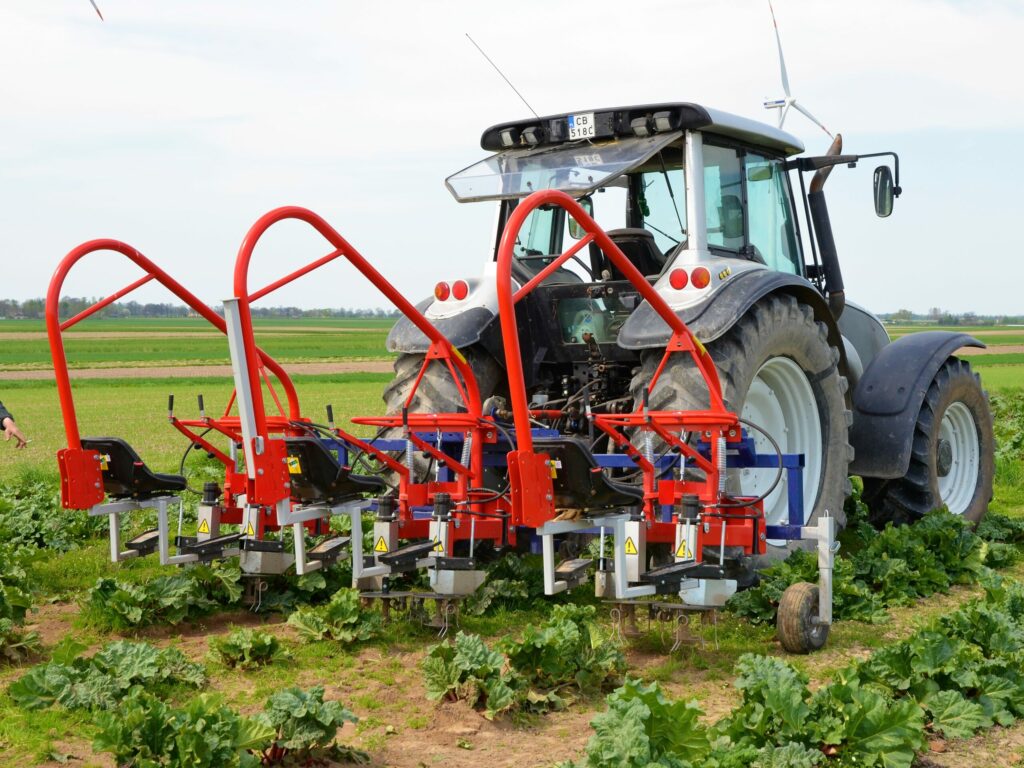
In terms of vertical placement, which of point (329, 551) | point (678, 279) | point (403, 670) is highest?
point (678, 279)

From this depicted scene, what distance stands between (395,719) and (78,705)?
127 cm

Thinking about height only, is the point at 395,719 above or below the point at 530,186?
below

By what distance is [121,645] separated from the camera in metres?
5.18

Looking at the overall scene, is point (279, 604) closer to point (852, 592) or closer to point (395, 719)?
point (395, 719)

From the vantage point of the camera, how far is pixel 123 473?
655 centimetres

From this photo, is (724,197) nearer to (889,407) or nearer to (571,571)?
(889,407)

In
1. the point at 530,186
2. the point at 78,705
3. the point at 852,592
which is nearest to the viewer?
the point at 78,705

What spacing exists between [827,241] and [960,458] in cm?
208

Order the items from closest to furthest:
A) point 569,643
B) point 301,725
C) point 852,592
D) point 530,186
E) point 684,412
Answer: point 301,725 < point 569,643 < point 684,412 < point 852,592 < point 530,186

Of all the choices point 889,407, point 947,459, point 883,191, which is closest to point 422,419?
point 889,407

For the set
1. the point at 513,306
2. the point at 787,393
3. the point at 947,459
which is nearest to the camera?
the point at 513,306

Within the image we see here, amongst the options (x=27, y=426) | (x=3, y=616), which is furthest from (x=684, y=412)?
(x=27, y=426)

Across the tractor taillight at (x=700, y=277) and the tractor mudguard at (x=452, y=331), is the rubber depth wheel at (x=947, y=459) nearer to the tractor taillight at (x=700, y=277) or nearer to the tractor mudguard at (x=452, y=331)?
the tractor taillight at (x=700, y=277)

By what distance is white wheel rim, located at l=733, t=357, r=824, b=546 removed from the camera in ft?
23.4
